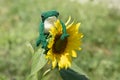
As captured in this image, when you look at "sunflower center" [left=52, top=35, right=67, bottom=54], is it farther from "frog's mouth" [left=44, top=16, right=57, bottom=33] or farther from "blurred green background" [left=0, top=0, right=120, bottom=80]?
"blurred green background" [left=0, top=0, right=120, bottom=80]

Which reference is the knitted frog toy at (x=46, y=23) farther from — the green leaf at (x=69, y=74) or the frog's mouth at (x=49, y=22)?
the green leaf at (x=69, y=74)

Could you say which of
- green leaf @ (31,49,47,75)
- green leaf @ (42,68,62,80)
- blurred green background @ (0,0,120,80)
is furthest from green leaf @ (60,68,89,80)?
blurred green background @ (0,0,120,80)

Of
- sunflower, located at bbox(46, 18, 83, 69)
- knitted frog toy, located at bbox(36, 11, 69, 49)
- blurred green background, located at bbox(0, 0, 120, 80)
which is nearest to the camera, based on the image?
sunflower, located at bbox(46, 18, 83, 69)

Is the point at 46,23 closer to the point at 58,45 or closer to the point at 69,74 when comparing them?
the point at 58,45

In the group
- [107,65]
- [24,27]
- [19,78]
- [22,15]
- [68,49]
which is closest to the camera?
[68,49]

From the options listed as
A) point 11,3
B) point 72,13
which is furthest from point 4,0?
point 72,13

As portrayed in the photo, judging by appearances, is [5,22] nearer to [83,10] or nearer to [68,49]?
[83,10]

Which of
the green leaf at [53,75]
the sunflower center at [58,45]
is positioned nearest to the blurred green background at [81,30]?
the green leaf at [53,75]

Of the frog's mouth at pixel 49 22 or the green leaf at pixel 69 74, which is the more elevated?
the frog's mouth at pixel 49 22
